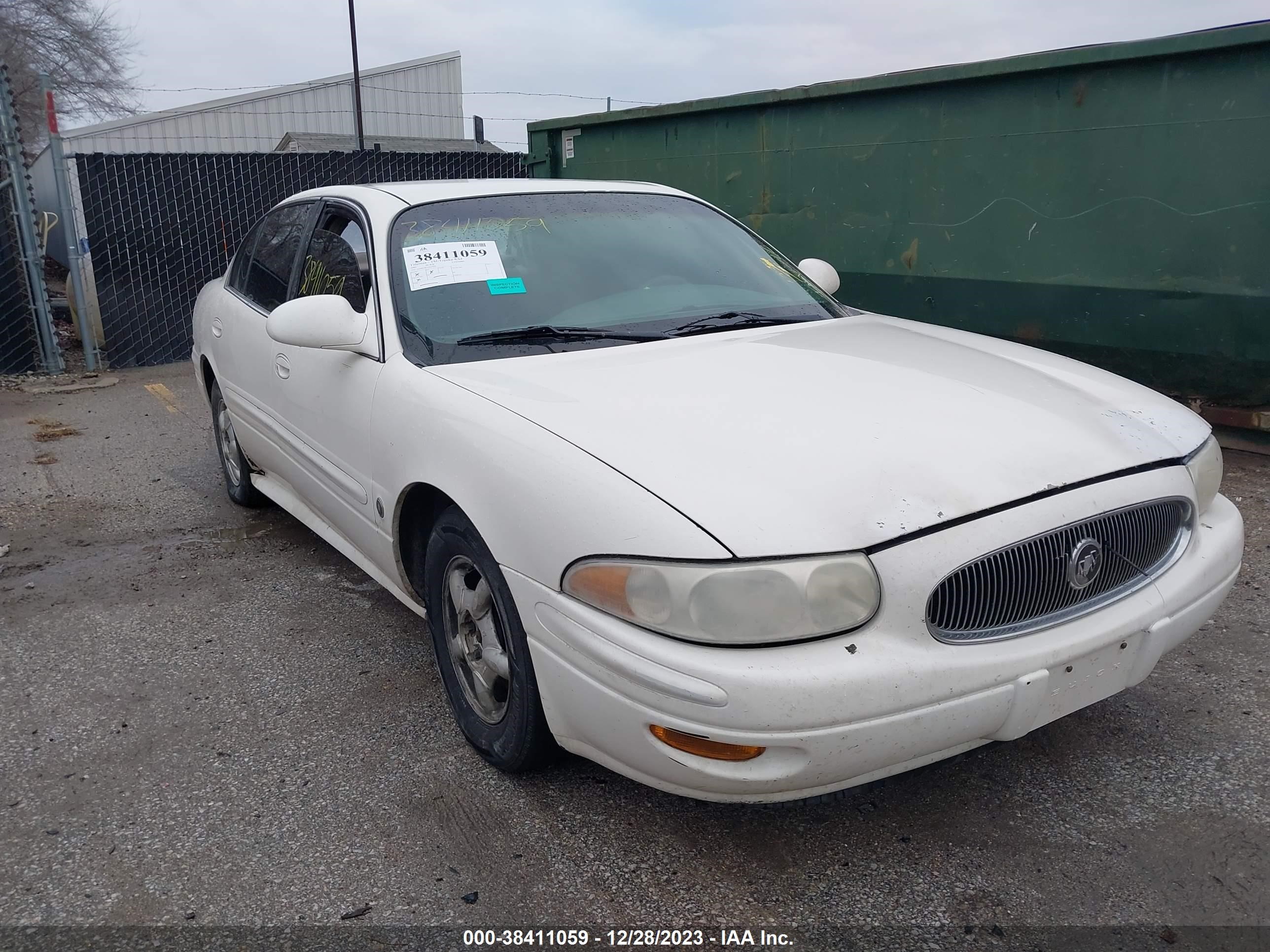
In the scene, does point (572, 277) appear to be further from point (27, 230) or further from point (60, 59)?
point (60, 59)

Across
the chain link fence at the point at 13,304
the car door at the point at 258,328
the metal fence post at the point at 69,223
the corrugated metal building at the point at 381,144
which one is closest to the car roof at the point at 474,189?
the car door at the point at 258,328

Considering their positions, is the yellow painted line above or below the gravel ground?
below

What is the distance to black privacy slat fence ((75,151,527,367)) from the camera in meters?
9.09

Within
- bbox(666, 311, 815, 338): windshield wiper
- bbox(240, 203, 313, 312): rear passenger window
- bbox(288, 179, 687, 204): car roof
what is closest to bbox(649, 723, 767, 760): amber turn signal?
bbox(666, 311, 815, 338): windshield wiper

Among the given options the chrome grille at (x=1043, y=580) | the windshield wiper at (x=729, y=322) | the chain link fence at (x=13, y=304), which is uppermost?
the windshield wiper at (x=729, y=322)

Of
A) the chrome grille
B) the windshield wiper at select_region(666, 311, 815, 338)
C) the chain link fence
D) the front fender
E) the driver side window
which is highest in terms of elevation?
the driver side window

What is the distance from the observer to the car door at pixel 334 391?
3078mm

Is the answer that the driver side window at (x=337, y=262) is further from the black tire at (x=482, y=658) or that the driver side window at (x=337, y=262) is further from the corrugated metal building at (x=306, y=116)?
the corrugated metal building at (x=306, y=116)

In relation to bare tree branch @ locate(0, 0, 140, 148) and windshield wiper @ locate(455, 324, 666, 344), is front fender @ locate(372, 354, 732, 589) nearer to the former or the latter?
→ windshield wiper @ locate(455, 324, 666, 344)

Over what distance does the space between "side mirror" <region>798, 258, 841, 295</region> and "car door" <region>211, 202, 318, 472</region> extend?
195cm

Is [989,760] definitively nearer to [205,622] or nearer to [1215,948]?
[1215,948]

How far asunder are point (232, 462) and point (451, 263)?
7.50ft

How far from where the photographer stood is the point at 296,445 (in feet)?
12.0

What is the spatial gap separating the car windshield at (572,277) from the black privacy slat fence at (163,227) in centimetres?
710
